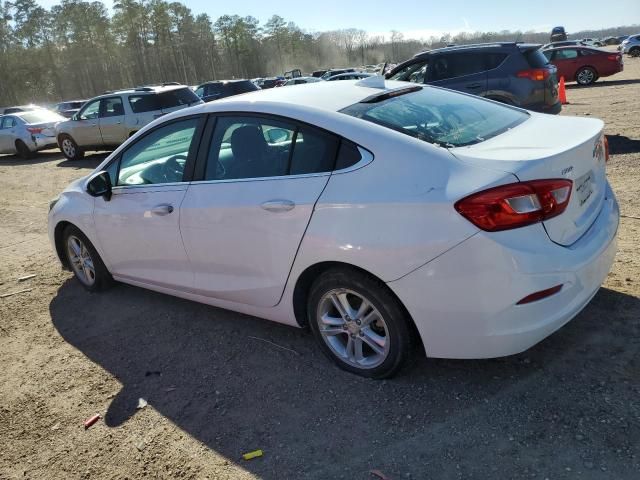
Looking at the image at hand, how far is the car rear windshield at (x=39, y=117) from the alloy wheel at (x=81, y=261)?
14.3m

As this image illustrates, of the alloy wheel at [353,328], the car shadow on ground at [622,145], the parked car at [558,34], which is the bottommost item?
the car shadow on ground at [622,145]

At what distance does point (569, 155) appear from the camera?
2.66 m

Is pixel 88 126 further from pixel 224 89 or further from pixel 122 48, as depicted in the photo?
pixel 122 48

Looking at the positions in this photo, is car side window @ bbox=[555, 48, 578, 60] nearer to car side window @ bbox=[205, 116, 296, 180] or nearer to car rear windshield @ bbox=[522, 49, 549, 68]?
car rear windshield @ bbox=[522, 49, 549, 68]

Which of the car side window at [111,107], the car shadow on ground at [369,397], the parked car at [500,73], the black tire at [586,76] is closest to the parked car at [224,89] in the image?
the car side window at [111,107]

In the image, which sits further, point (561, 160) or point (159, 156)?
point (159, 156)

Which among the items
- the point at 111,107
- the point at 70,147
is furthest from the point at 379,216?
the point at 70,147

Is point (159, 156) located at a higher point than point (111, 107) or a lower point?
lower

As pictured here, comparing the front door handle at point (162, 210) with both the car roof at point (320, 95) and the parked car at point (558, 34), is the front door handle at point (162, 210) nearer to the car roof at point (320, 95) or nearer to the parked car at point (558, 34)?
the car roof at point (320, 95)

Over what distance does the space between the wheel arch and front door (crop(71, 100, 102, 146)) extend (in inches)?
506

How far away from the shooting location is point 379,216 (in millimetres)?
2633

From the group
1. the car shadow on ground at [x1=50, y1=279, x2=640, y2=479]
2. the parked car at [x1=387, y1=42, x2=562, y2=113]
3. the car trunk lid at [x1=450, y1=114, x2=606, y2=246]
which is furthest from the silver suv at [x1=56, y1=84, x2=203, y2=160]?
the car trunk lid at [x1=450, y1=114, x2=606, y2=246]

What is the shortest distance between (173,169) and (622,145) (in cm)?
753

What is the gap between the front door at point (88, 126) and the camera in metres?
14.3
